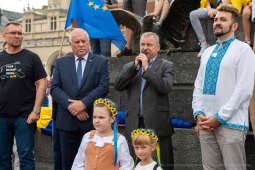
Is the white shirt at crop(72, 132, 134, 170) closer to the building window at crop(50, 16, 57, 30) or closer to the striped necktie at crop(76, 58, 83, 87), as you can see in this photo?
the striped necktie at crop(76, 58, 83, 87)

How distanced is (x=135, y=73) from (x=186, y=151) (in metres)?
1.27

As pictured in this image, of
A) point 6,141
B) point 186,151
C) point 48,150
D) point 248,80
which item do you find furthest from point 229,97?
point 48,150

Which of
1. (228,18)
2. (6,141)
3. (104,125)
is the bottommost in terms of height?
(6,141)

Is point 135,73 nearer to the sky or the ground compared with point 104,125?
nearer to the sky

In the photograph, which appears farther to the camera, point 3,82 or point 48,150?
point 48,150

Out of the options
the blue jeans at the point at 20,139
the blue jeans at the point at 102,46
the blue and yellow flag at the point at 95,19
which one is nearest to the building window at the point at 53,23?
the blue jeans at the point at 102,46

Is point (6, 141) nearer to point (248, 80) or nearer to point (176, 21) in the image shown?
point (248, 80)

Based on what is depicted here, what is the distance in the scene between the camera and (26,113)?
445cm

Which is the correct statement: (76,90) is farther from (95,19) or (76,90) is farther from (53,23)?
(53,23)

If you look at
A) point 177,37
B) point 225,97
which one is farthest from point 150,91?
point 177,37

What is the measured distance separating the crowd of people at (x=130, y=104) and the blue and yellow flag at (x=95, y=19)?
1531 mm

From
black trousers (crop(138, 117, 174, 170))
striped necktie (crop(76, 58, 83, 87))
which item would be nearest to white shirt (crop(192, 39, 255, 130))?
black trousers (crop(138, 117, 174, 170))

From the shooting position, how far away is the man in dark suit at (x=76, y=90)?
4086 millimetres

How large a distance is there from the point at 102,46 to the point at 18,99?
2.85 m
